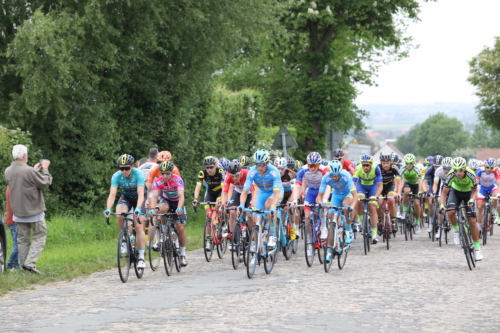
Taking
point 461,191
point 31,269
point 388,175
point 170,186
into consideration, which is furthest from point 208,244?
point 388,175

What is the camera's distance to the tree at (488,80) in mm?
65938

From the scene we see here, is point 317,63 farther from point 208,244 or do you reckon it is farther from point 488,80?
point 488,80

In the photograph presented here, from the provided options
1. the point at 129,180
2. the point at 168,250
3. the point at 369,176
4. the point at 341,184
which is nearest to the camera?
the point at 129,180

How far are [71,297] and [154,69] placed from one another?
12960 millimetres

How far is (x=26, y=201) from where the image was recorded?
41.2ft

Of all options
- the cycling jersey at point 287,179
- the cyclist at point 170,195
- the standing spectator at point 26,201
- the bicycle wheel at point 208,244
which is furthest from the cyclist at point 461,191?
the standing spectator at point 26,201

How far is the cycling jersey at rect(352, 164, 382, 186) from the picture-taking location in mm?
17406

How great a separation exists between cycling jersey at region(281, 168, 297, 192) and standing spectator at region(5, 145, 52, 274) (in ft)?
20.6

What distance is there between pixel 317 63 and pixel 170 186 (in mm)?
27026

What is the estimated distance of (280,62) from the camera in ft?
144

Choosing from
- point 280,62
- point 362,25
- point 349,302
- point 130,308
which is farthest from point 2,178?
point 280,62

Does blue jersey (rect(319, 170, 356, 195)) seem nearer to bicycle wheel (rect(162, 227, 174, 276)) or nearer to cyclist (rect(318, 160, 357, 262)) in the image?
cyclist (rect(318, 160, 357, 262))

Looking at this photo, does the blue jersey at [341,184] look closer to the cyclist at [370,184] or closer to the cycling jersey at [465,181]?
the cycling jersey at [465,181]

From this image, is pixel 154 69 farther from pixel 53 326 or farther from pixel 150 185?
pixel 53 326
